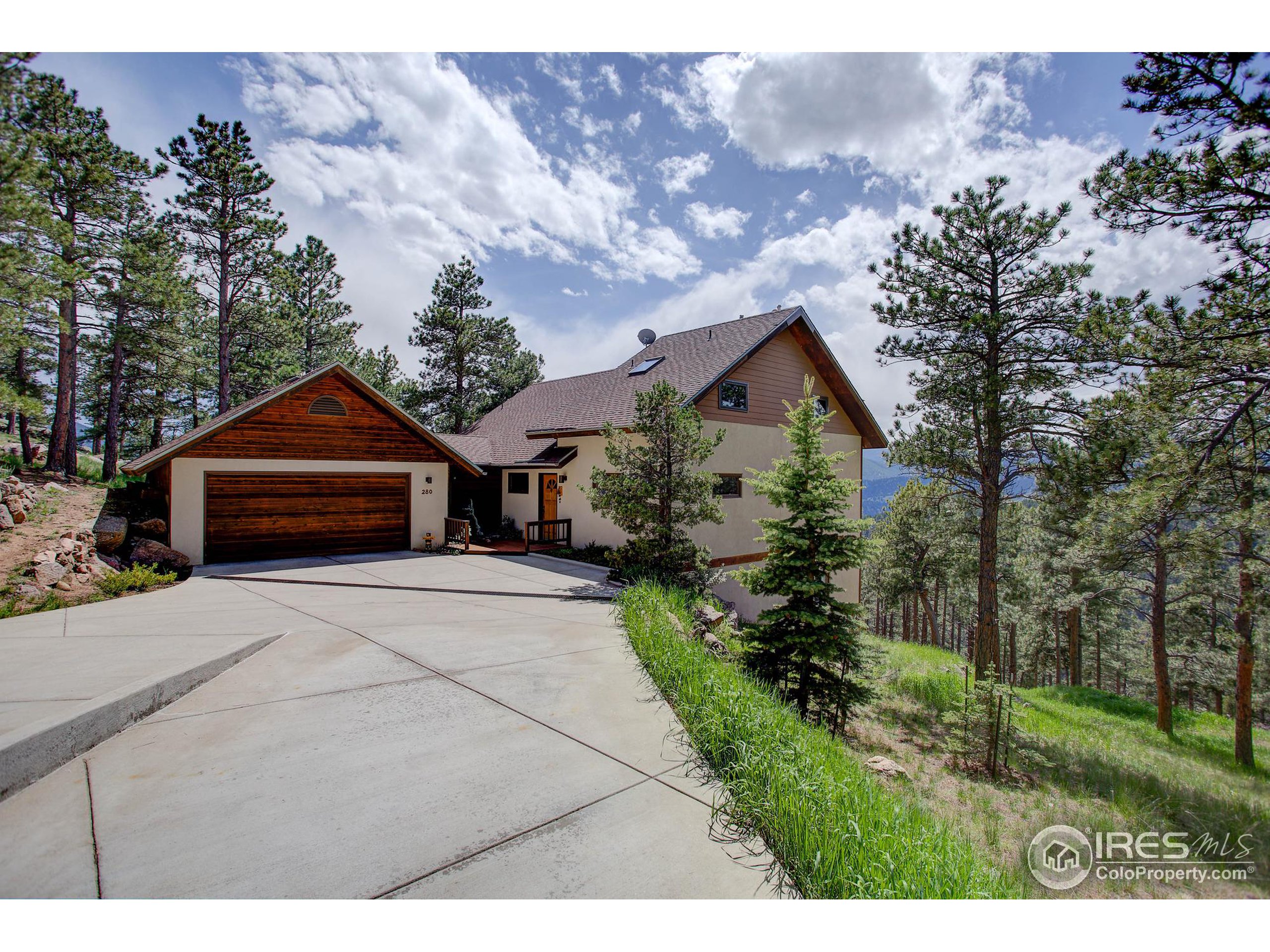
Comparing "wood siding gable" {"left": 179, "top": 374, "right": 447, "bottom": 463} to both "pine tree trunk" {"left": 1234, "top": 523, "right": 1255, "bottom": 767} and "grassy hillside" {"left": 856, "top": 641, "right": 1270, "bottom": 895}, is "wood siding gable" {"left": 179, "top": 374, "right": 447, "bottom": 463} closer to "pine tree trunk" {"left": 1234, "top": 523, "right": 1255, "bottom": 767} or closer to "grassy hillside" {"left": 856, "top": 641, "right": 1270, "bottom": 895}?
"grassy hillside" {"left": 856, "top": 641, "right": 1270, "bottom": 895}

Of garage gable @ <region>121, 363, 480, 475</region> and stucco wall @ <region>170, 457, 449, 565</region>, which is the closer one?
→ stucco wall @ <region>170, 457, 449, 565</region>

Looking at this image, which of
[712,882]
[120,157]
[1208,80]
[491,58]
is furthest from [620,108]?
[120,157]

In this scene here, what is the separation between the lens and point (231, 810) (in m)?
2.79

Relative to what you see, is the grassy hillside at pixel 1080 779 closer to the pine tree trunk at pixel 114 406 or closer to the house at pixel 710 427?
the house at pixel 710 427

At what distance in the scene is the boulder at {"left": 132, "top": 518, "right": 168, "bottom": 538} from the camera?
440 inches

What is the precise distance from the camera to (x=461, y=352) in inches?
1113

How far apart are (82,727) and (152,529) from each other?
10.2 metres

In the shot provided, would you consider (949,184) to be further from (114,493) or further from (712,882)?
(114,493)

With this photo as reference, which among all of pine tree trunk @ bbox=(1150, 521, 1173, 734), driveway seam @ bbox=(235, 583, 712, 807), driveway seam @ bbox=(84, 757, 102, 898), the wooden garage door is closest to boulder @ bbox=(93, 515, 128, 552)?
the wooden garage door

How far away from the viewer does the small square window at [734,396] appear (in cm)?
1352

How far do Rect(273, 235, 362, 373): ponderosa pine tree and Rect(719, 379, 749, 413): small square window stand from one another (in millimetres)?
22159
